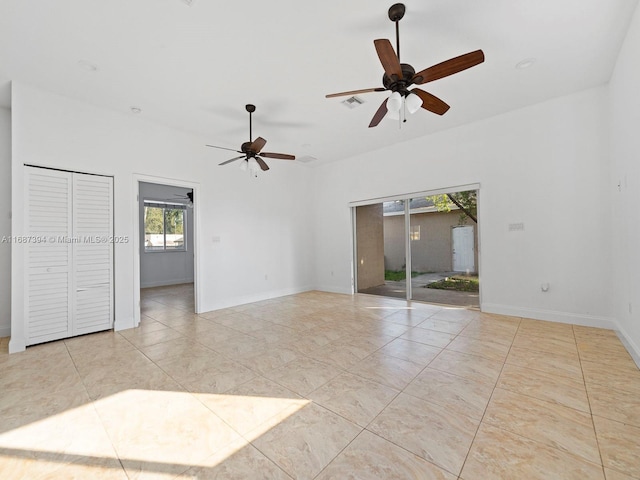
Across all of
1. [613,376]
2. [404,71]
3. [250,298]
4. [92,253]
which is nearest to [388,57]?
[404,71]

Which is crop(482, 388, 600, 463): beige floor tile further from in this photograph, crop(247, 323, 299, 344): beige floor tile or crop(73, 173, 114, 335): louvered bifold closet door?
crop(73, 173, 114, 335): louvered bifold closet door

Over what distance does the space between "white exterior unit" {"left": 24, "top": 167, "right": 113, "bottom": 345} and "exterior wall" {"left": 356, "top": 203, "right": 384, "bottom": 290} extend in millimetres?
4856

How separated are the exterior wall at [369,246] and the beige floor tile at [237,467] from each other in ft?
16.8

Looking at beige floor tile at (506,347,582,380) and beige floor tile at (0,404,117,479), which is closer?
beige floor tile at (0,404,117,479)

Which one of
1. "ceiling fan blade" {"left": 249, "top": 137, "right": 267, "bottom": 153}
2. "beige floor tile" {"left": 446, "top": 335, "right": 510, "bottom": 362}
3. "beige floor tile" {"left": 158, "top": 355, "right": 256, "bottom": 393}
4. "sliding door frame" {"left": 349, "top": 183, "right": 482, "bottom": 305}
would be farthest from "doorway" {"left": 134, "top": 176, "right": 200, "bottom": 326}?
"beige floor tile" {"left": 446, "top": 335, "right": 510, "bottom": 362}

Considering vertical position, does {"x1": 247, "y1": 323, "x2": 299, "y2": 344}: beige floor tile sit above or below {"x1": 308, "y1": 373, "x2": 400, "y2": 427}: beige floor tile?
below

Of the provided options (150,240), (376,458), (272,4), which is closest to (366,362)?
(376,458)

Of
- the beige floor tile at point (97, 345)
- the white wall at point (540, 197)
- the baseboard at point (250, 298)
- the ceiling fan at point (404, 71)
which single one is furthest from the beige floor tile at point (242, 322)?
the white wall at point (540, 197)

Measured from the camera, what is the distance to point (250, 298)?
5.85 meters

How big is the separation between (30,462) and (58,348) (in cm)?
234

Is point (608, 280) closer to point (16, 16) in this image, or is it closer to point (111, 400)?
point (111, 400)

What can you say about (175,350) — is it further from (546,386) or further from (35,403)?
(546,386)

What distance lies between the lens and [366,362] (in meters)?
2.84

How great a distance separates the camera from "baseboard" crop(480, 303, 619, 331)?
3711mm
